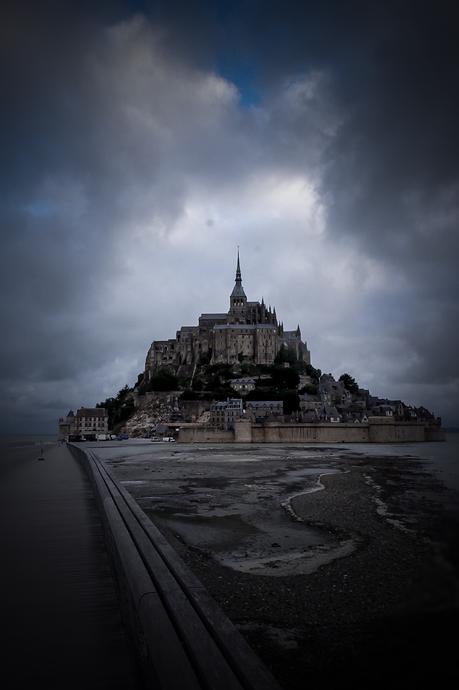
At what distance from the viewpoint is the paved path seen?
2.83m

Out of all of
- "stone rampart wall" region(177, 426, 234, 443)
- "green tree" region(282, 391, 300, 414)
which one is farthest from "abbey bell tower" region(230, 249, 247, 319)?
"stone rampart wall" region(177, 426, 234, 443)

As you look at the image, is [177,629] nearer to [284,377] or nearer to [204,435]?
[204,435]

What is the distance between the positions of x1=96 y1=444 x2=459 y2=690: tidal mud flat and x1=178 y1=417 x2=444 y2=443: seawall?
4868 centimetres

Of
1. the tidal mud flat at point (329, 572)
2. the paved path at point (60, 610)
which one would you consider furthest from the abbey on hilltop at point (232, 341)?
the paved path at point (60, 610)

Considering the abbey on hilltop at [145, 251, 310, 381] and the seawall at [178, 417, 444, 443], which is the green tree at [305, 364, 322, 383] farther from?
the seawall at [178, 417, 444, 443]

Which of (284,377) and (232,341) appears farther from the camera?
(232,341)

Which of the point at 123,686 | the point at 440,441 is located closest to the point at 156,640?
the point at 123,686

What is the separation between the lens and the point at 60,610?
3.82 m

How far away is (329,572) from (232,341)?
94.3 metres

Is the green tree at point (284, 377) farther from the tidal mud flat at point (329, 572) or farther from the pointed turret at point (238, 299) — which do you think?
the tidal mud flat at point (329, 572)

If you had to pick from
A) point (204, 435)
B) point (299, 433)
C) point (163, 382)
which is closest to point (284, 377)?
point (163, 382)

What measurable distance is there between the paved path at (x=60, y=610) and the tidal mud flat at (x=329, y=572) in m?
1.13

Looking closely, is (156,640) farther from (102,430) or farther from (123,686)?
(102,430)

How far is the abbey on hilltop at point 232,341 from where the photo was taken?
324 feet
